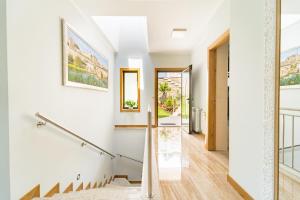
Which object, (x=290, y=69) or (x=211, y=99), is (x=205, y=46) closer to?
(x=211, y=99)

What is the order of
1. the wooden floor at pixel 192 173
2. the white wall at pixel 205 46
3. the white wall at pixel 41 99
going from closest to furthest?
the white wall at pixel 41 99 → the wooden floor at pixel 192 173 → the white wall at pixel 205 46

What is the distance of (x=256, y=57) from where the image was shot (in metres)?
1.62

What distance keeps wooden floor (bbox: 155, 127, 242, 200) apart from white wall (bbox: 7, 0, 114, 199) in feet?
4.15

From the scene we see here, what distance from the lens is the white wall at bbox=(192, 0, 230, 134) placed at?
2850 mm

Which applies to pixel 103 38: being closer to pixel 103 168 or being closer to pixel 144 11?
pixel 144 11

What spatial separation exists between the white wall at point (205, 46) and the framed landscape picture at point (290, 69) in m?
1.64

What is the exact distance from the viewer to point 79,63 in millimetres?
3088

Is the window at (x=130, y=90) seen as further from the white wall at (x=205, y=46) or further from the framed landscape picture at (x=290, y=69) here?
the framed landscape picture at (x=290, y=69)

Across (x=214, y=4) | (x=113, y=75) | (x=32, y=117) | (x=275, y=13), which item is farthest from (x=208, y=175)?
(x=113, y=75)

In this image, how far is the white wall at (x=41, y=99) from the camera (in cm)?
160

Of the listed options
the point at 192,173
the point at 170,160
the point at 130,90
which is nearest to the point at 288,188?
the point at 192,173

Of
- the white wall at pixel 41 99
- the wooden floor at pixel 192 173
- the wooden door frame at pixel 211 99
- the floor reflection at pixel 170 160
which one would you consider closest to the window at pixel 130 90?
the floor reflection at pixel 170 160

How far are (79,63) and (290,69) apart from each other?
277 centimetres

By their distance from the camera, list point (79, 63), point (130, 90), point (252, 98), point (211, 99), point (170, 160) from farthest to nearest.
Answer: point (130, 90) → point (211, 99) → point (79, 63) → point (170, 160) → point (252, 98)
